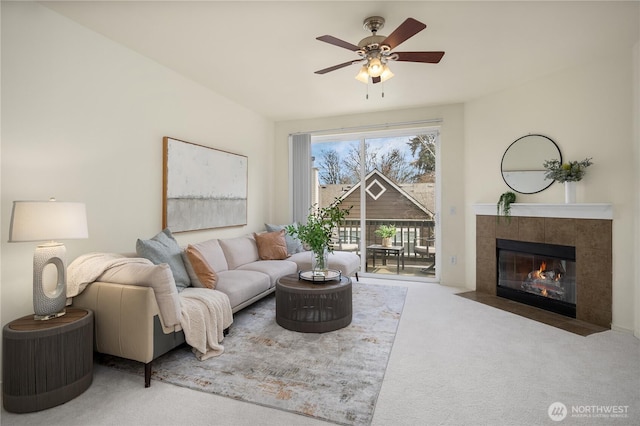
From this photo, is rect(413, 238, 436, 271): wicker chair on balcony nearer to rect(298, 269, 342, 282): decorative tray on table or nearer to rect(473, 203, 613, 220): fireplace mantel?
rect(473, 203, 613, 220): fireplace mantel

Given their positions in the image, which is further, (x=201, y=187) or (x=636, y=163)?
(x=201, y=187)

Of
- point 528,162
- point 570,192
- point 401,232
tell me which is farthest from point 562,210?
point 401,232

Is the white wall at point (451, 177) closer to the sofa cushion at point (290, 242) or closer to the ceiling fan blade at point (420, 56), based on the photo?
the ceiling fan blade at point (420, 56)

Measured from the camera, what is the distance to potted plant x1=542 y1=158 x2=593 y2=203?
330 centimetres

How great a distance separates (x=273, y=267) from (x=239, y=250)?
1.67ft

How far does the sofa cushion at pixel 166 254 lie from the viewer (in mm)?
2680

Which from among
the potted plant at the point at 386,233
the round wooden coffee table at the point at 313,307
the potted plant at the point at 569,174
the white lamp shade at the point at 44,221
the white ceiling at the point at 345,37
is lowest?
the round wooden coffee table at the point at 313,307

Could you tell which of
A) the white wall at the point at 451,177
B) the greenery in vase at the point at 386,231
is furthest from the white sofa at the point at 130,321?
the white wall at the point at 451,177

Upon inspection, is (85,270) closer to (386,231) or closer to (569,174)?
(386,231)

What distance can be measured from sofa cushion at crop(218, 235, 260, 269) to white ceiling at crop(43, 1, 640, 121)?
6.37 ft

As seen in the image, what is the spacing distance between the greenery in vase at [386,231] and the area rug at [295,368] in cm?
218

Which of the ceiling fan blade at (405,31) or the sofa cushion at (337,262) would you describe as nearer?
the ceiling fan blade at (405,31)

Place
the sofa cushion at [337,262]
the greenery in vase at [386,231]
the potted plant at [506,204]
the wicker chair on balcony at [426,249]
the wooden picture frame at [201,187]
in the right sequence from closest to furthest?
the wooden picture frame at [201,187], the potted plant at [506,204], the sofa cushion at [337,262], the wicker chair on balcony at [426,249], the greenery in vase at [386,231]

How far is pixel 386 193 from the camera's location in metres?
5.23
